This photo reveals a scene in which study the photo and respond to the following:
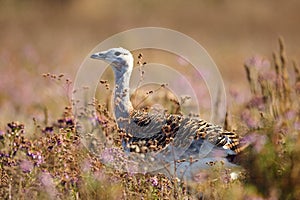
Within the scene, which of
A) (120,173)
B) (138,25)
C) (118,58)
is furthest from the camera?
(138,25)

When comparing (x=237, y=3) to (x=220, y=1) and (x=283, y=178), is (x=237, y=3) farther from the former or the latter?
(x=283, y=178)

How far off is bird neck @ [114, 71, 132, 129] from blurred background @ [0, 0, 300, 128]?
488 centimetres

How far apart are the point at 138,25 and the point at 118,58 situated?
41.4 ft

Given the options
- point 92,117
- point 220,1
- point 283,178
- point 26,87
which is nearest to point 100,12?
point 220,1

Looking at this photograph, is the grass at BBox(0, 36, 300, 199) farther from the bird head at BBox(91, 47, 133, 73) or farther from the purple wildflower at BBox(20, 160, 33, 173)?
the bird head at BBox(91, 47, 133, 73)

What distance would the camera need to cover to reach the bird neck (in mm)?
4801

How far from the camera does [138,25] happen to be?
17.6m

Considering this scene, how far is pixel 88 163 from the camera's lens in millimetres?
4191

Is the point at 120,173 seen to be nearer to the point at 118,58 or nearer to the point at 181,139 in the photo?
the point at 181,139

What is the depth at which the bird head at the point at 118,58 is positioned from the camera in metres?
4.97

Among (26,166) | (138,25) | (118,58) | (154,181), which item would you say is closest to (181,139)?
(154,181)

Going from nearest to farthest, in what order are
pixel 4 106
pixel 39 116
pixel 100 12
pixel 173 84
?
pixel 39 116, pixel 173 84, pixel 4 106, pixel 100 12

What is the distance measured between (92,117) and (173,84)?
2.89 m

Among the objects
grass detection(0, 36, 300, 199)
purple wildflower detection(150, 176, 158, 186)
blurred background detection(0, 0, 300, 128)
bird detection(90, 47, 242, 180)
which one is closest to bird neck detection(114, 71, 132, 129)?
bird detection(90, 47, 242, 180)
